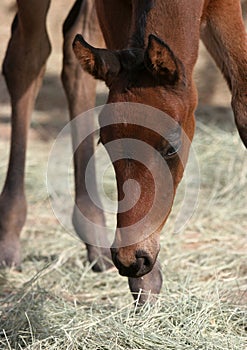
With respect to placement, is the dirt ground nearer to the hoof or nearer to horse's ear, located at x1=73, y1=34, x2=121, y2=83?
the hoof

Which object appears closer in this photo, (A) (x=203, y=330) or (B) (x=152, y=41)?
(B) (x=152, y=41)

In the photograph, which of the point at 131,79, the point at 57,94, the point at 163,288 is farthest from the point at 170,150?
the point at 57,94

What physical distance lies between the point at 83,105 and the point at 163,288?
4.36 feet

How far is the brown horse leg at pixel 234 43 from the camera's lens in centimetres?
391

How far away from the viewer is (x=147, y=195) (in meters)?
3.32

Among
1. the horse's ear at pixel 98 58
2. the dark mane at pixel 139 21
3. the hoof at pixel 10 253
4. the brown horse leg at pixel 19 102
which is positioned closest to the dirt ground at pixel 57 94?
the brown horse leg at pixel 19 102

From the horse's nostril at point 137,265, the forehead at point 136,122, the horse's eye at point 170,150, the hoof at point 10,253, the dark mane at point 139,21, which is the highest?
the dark mane at point 139,21

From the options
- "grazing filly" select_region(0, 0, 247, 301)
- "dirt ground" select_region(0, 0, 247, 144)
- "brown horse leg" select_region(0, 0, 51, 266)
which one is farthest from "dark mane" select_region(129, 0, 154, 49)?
"dirt ground" select_region(0, 0, 247, 144)

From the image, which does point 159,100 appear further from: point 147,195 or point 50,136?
point 50,136

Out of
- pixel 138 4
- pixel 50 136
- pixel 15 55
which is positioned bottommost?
pixel 50 136

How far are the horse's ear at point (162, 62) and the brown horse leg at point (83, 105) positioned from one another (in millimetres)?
1659

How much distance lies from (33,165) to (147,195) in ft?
11.3

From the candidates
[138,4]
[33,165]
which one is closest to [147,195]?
[138,4]

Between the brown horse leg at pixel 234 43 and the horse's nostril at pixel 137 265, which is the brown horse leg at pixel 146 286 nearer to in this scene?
the horse's nostril at pixel 137 265
